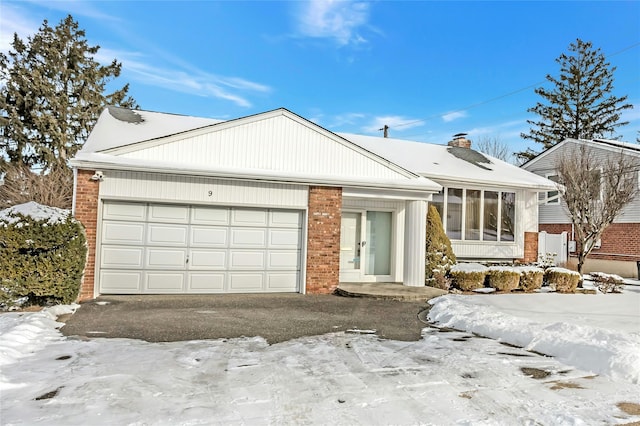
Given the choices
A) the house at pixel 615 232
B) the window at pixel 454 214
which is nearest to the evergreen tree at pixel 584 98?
the house at pixel 615 232

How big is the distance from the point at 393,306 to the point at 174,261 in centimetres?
487

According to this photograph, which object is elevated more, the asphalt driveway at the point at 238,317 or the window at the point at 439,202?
the window at the point at 439,202

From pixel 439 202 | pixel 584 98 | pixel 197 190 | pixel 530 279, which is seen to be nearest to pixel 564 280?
pixel 530 279

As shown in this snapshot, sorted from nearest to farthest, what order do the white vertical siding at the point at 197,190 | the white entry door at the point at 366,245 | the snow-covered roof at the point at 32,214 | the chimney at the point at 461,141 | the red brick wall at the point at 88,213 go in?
the snow-covered roof at the point at 32,214 → the red brick wall at the point at 88,213 → the white vertical siding at the point at 197,190 → the white entry door at the point at 366,245 → the chimney at the point at 461,141

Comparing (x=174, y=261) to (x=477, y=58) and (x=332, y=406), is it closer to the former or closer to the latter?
(x=332, y=406)

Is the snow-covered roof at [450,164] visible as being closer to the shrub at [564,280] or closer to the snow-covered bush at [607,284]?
the snow-covered bush at [607,284]

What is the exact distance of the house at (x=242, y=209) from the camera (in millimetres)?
9438

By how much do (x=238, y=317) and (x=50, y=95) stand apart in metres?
24.0

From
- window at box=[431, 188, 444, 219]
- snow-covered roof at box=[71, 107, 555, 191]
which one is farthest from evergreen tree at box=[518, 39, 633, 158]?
Answer: window at box=[431, 188, 444, 219]

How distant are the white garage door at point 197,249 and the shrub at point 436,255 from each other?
12.1ft

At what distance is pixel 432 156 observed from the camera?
1595 centimetres

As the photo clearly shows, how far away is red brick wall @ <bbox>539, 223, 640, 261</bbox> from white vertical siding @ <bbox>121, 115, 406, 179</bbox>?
502 inches

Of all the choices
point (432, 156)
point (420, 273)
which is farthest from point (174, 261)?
point (432, 156)

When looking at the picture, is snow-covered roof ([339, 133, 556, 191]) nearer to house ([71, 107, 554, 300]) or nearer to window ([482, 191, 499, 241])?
window ([482, 191, 499, 241])
